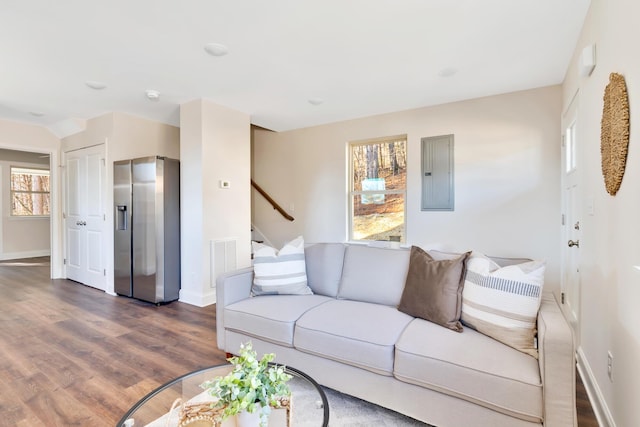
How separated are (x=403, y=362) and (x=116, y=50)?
309 cm

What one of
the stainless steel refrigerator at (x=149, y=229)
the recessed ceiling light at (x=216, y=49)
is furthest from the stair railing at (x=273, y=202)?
the recessed ceiling light at (x=216, y=49)

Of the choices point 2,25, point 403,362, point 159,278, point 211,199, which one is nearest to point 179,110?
point 211,199

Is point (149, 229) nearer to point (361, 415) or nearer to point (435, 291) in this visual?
point (361, 415)

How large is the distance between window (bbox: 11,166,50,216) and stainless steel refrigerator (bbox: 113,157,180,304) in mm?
5074

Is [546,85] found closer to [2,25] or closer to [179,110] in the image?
[179,110]

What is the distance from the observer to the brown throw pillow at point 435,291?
5.74ft

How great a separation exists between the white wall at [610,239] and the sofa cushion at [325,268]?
5.26 feet

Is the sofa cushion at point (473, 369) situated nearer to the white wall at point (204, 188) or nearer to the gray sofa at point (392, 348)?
the gray sofa at point (392, 348)

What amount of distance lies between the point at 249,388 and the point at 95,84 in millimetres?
3554

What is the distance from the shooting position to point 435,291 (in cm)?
183

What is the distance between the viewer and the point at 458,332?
5.46 feet

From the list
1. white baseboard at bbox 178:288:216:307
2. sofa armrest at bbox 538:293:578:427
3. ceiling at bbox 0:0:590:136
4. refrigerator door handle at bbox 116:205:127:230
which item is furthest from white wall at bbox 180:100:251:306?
sofa armrest at bbox 538:293:578:427

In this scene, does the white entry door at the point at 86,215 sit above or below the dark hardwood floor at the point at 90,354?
above

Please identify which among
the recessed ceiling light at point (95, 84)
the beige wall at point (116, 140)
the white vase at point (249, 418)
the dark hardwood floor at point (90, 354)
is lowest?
the dark hardwood floor at point (90, 354)
